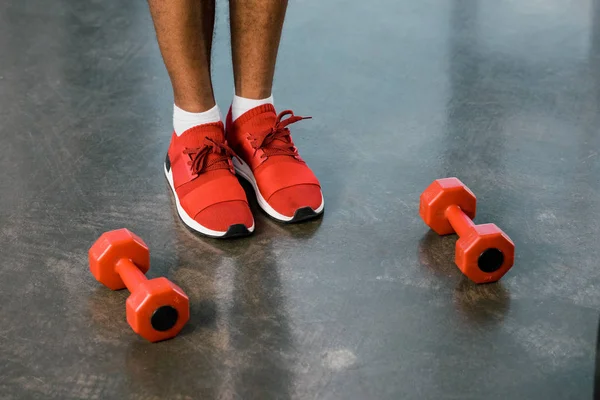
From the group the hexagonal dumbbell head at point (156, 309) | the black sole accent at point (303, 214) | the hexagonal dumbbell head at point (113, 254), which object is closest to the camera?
the hexagonal dumbbell head at point (156, 309)

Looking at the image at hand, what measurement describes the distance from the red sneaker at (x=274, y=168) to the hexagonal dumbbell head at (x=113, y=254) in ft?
1.05

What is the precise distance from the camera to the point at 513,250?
1571 millimetres

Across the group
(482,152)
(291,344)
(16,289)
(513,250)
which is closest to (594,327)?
(513,250)

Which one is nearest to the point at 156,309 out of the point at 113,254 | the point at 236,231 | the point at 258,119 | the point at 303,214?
the point at 113,254

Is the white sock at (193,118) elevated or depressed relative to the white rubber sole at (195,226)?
elevated

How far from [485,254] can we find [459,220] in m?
0.12

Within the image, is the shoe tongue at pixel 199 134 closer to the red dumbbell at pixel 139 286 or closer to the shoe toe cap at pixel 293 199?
the shoe toe cap at pixel 293 199

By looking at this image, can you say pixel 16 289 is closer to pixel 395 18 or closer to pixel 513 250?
pixel 513 250

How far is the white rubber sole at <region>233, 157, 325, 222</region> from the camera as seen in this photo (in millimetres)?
1784

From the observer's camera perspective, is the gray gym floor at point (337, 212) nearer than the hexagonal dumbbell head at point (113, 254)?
Yes

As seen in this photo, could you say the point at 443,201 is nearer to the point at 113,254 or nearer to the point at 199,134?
the point at 199,134

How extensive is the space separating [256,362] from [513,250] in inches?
19.4

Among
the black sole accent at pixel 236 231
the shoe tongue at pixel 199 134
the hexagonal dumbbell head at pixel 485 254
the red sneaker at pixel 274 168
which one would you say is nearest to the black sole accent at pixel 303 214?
the red sneaker at pixel 274 168

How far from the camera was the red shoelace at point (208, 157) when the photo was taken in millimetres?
1776
